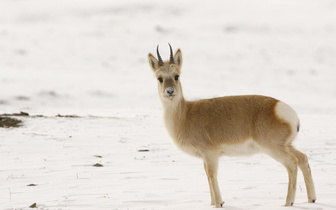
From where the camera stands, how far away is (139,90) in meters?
30.3

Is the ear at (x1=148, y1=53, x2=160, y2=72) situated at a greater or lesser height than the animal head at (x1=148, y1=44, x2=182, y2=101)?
greater

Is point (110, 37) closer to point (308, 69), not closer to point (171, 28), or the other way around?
point (171, 28)

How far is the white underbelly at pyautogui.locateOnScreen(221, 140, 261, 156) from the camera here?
336 inches

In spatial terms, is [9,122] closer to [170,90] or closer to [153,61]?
[153,61]

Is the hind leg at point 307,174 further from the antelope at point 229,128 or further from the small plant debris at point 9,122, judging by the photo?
the small plant debris at point 9,122

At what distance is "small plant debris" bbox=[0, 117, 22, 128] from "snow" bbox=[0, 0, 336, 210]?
1.28 feet

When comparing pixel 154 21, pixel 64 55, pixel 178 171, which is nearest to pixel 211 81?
pixel 64 55

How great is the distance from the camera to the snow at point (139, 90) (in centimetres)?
1005

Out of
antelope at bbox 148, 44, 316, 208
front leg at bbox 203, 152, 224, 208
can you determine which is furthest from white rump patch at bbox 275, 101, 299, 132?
front leg at bbox 203, 152, 224, 208

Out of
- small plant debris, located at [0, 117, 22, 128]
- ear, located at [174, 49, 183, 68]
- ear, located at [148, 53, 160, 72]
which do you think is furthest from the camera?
small plant debris, located at [0, 117, 22, 128]

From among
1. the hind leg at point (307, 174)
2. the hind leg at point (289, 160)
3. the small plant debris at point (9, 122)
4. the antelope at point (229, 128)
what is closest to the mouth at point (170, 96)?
the antelope at point (229, 128)

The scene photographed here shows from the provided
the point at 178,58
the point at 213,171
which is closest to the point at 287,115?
the point at 213,171

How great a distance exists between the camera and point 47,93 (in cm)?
2798

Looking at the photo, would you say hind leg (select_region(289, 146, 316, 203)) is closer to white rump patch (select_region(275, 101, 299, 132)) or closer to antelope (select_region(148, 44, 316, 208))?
antelope (select_region(148, 44, 316, 208))
